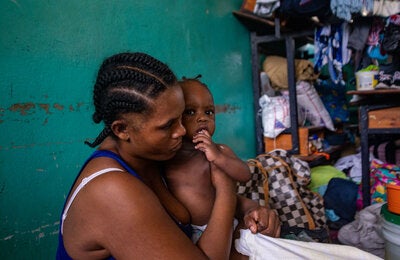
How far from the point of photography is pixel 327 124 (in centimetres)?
474

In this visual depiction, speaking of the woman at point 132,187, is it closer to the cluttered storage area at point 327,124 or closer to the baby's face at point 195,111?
the baby's face at point 195,111

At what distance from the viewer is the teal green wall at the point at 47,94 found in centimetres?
186

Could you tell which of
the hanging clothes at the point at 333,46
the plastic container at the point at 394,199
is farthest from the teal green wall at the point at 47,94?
the hanging clothes at the point at 333,46

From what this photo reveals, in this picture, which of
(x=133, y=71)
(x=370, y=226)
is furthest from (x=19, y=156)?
(x=370, y=226)

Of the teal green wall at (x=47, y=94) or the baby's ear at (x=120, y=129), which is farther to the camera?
the teal green wall at (x=47, y=94)

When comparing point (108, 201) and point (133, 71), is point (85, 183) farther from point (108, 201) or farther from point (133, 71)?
point (133, 71)

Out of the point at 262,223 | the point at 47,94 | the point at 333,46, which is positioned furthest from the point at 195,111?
the point at 333,46

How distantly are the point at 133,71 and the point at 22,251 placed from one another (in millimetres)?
1634

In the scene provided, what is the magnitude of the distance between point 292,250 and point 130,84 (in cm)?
82

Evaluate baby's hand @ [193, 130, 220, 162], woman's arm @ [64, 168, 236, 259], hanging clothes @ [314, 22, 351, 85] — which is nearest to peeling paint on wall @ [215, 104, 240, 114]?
hanging clothes @ [314, 22, 351, 85]

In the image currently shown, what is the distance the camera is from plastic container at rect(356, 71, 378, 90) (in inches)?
130

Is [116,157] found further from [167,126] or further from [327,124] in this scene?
[327,124]

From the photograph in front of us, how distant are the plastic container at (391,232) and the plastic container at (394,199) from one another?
3cm

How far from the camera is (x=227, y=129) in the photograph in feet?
12.9
